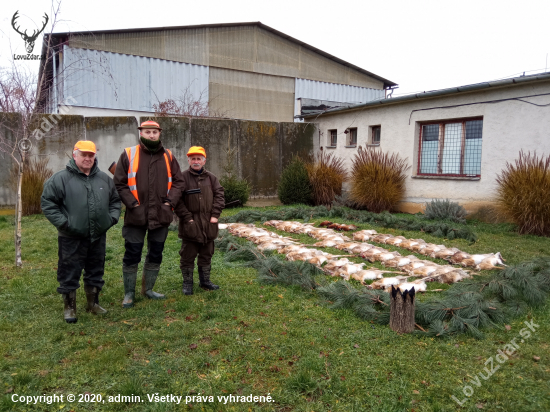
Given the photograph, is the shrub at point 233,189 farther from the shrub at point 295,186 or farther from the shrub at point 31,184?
the shrub at point 31,184

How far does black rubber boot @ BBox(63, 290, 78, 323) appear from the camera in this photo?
169 inches

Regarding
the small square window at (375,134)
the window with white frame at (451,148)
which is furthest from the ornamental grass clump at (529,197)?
the small square window at (375,134)

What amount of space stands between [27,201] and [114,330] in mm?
8967

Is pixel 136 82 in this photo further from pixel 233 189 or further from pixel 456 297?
pixel 456 297

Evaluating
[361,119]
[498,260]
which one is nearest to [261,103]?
[361,119]

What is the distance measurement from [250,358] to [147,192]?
2.20 m

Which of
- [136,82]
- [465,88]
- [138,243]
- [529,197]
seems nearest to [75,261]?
[138,243]

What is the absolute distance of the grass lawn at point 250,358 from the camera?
2943mm

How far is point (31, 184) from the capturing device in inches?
447

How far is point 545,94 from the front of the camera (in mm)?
9555

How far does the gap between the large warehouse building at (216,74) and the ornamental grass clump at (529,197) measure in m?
10.5

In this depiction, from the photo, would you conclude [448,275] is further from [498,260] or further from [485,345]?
[485,345]

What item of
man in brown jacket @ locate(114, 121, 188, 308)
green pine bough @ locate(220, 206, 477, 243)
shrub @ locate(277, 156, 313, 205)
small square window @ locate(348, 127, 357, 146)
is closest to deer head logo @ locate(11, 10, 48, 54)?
man in brown jacket @ locate(114, 121, 188, 308)

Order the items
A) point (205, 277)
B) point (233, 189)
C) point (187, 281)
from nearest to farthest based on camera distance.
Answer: point (187, 281) → point (205, 277) → point (233, 189)
